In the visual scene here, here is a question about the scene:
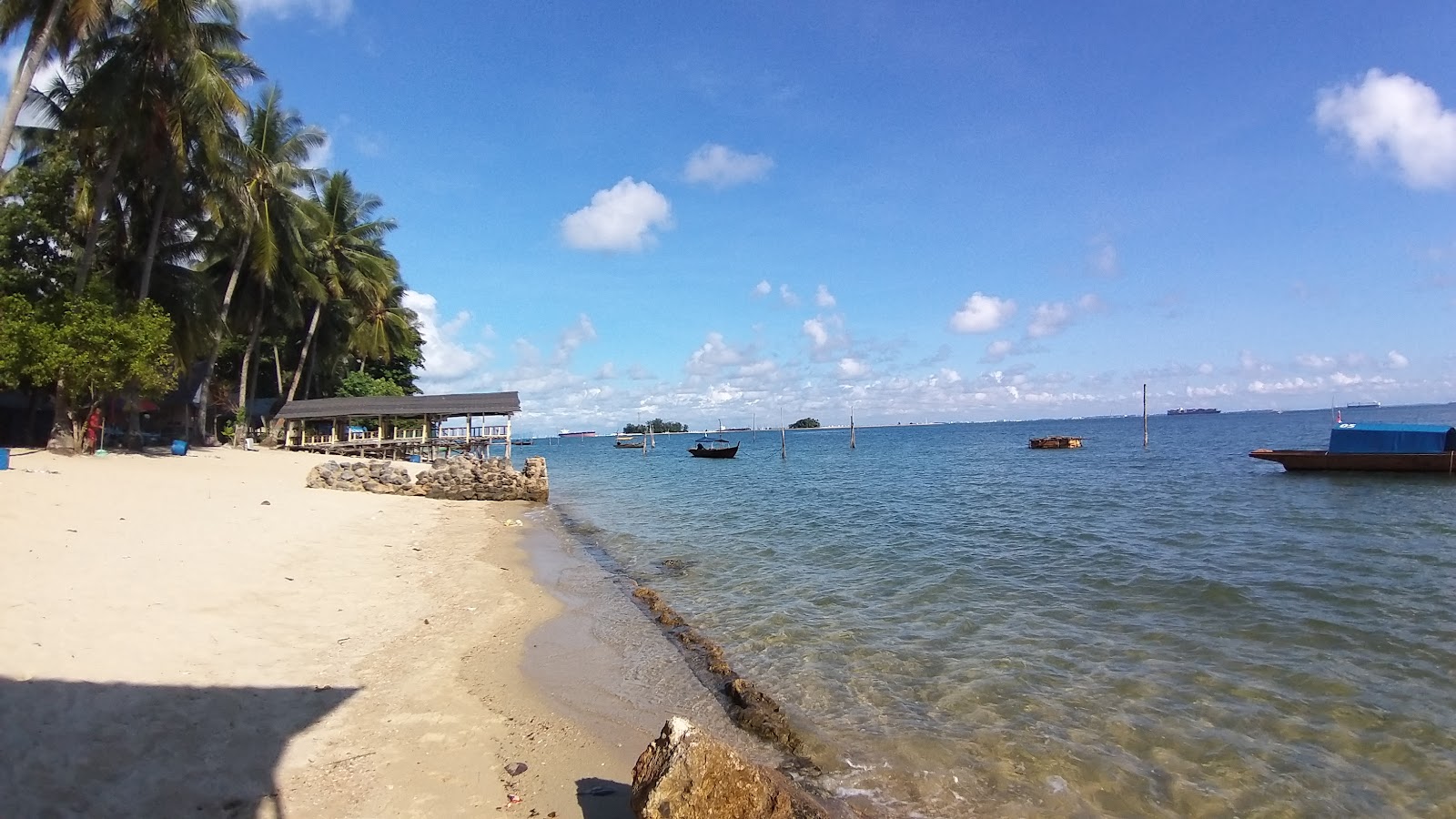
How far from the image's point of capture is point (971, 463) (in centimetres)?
4475

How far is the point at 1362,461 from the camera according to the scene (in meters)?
28.0

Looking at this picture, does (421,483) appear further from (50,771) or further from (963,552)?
(50,771)

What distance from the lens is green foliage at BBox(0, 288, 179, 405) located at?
57.6ft

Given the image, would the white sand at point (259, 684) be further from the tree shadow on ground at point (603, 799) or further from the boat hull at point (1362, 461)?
the boat hull at point (1362, 461)

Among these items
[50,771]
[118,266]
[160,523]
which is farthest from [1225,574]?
[118,266]

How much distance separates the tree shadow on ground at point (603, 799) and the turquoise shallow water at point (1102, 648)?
5.18ft

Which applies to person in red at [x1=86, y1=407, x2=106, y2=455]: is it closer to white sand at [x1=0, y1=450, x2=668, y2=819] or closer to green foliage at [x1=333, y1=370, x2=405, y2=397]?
white sand at [x1=0, y1=450, x2=668, y2=819]

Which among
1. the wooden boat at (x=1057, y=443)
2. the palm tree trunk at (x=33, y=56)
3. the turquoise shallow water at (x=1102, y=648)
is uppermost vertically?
the palm tree trunk at (x=33, y=56)

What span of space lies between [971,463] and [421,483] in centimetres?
3283

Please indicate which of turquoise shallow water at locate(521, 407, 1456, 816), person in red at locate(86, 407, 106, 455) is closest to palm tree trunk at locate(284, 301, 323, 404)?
person in red at locate(86, 407, 106, 455)

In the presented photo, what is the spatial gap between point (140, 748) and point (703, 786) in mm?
3446

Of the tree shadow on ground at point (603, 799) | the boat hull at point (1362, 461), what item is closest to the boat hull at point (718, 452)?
the boat hull at point (1362, 461)

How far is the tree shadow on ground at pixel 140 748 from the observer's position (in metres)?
3.89

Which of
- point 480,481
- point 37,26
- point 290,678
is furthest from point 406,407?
point 290,678
